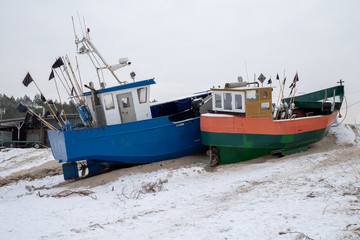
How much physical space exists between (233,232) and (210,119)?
558cm

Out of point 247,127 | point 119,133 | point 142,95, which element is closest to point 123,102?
point 142,95

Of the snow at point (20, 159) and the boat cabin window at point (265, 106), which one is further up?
the boat cabin window at point (265, 106)

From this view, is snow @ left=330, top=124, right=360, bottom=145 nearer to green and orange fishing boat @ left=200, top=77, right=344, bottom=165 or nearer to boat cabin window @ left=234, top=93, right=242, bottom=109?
green and orange fishing boat @ left=200, top=77, right=344, bottom=165

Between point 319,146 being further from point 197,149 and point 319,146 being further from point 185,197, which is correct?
point 185,197

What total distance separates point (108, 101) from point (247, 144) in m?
4.63

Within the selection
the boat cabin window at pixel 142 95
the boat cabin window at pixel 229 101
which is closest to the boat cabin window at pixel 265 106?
the boat cabin window at pixel 229 101

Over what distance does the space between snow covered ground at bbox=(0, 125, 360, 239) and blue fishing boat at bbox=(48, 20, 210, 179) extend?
4.44 ft

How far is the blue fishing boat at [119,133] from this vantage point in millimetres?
9359

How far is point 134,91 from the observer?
10.1m

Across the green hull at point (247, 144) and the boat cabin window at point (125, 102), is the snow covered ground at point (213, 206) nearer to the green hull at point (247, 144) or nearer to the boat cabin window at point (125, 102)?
the green hull at point (247, 144)

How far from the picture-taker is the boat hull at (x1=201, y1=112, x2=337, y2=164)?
29.9ft

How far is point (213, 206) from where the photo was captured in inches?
204

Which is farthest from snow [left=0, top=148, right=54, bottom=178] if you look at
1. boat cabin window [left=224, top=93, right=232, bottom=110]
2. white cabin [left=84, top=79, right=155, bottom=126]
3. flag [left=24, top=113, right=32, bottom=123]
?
boat cabin window [left=224, top=93, right=232, bottom=110]

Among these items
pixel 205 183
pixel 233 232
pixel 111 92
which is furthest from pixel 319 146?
pixel 233 232
